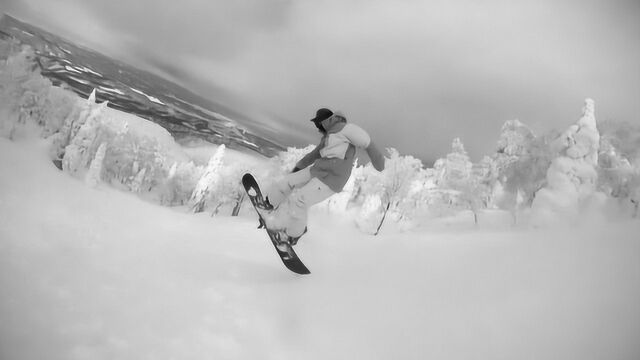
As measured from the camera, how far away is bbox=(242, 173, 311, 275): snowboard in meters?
1.17

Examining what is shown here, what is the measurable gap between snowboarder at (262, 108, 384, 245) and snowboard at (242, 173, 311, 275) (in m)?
0.03

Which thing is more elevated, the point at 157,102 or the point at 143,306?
the point at 157,102

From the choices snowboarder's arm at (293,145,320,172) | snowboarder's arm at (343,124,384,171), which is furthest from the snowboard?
snowboarder's arm at (343,124,384,171)

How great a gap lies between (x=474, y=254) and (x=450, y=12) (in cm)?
122

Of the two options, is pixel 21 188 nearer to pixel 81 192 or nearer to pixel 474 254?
pixel 81 192

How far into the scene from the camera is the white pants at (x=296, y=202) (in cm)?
122

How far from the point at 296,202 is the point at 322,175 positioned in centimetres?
16

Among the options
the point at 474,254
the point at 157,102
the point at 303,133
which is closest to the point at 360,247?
→ the point at 474,254

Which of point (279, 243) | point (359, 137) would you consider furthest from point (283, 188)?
point (359, 137)

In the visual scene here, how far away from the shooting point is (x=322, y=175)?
122 cm

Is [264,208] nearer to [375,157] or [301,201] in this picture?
[301,201]

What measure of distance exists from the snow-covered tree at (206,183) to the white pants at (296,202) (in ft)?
1.86

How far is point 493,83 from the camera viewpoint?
1.66 m

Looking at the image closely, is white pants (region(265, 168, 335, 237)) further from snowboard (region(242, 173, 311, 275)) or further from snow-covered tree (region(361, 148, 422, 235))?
snow-covered tree (region(361, 148, 422, 235))
